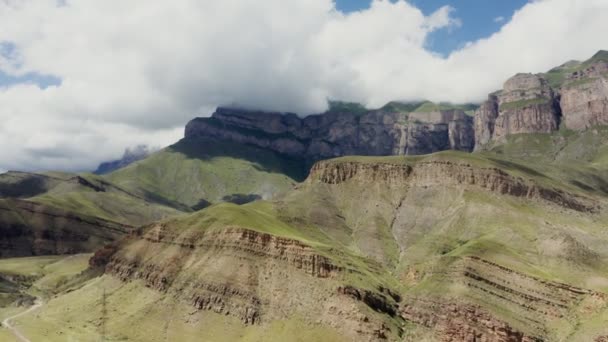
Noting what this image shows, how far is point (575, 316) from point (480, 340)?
32942mm

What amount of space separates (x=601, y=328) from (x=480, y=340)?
36719 mm

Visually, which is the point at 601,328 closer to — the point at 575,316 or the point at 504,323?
the point at 575,316

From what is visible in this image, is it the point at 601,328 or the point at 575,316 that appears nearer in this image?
the point at 601,328

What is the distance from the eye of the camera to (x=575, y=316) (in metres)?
200

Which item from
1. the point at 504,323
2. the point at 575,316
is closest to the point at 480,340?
the point at 504,323

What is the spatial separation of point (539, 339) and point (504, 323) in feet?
38.0

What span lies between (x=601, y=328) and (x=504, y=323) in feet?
94.0

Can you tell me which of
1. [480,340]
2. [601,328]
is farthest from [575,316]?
[480,340]

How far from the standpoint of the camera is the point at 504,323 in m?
197

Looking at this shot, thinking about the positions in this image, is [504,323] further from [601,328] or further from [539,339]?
[601,328]

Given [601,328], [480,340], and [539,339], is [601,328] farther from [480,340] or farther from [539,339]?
[480,340]

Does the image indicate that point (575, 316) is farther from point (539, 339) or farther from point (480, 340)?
point (480, 340)

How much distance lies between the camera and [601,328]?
186m
